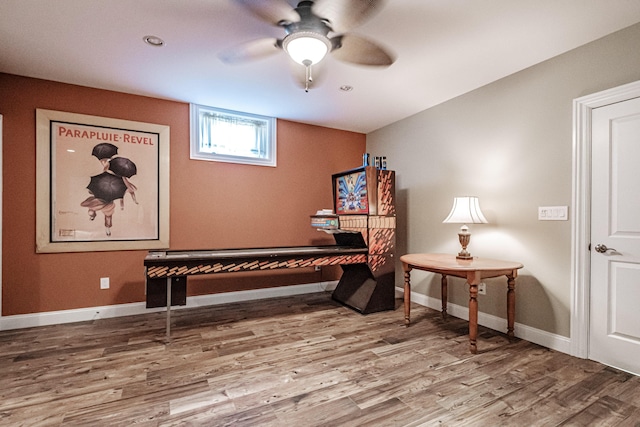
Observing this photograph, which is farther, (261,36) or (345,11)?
(261,36)

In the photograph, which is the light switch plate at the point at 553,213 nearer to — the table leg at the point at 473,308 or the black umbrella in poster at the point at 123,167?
the table leg at the point at 473,308

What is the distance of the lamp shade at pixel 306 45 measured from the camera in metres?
1.99

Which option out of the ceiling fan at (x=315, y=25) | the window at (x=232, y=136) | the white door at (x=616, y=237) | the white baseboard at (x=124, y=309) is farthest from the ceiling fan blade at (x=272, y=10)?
the white baseboard at (x=124, y=309)

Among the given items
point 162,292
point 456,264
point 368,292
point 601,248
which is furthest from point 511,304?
point 162,292

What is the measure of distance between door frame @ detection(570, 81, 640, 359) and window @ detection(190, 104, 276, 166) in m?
3.29

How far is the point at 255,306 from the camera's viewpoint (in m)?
3.81

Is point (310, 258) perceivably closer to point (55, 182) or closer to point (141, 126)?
point (141, 126)

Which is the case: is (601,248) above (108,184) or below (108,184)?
below

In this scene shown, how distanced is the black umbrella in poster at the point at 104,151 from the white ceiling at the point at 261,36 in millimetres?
626

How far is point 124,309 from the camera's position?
11.3ft

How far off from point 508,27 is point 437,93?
1208mm

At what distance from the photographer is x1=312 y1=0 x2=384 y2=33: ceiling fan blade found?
1805 mm

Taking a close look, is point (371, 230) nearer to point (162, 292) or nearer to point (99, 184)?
point (162, 292)

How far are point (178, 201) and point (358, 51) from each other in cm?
269
